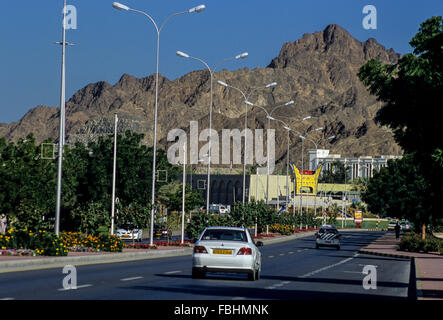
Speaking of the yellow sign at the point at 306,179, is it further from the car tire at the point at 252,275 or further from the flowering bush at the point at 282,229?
the car tire at the point at 252,275

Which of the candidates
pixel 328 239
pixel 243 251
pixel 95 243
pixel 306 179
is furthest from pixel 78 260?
pixel 306 179

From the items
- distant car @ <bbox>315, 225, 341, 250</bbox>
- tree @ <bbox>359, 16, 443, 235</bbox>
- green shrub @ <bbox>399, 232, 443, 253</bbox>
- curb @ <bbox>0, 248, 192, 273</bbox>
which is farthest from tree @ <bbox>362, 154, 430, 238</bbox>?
tree @ <bbox>359, 16, 443, 235</bbox>

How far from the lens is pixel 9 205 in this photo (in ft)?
184

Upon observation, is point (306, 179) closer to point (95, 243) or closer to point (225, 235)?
point (95, 243)

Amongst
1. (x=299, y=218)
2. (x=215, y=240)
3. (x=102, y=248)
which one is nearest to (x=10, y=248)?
(x=102, y=248)

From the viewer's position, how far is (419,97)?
23.2 meters

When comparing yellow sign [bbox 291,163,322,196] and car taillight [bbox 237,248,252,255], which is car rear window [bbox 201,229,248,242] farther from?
yellow sign [bbox 291,163,322,196]

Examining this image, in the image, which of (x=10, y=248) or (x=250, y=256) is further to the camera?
(x=10, y=248)

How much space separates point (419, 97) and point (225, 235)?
6358 millimetres

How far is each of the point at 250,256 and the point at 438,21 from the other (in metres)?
9.95

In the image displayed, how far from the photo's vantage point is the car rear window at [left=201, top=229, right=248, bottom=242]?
2398cm

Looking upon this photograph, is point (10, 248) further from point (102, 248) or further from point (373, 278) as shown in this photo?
point (373, 278)
